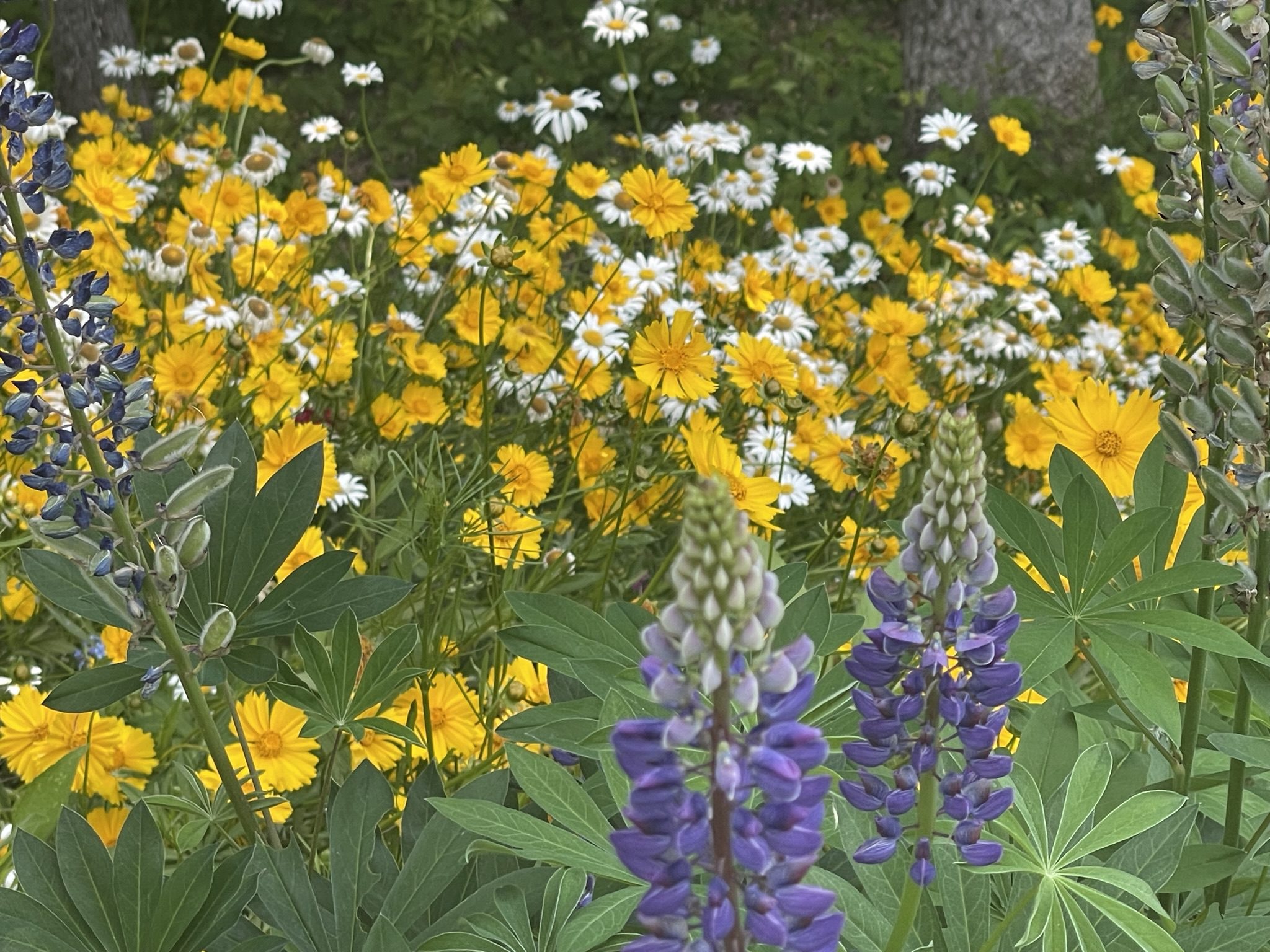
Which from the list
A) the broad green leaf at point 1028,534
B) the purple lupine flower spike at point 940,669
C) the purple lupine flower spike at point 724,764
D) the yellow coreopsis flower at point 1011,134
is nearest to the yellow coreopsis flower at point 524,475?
the broad green leaf at point 1028,534

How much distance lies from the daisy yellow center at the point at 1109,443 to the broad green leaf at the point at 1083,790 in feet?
3.37

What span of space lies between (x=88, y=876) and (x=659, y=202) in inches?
81.1

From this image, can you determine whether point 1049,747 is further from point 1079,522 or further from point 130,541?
point 130,541

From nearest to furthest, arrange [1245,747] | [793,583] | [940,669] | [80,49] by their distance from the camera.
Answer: [940,669]
[1245,747]
[793,583]
[80,49]

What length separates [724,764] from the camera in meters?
0.72

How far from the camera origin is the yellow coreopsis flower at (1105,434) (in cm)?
212

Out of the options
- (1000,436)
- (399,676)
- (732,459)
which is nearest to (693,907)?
(399,676)

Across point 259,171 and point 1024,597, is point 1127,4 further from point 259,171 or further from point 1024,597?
point 1024,597

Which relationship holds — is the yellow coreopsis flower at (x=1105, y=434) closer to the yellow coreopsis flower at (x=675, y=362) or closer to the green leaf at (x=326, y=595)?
the yellow coreopsis flower at (x=675, y=362)

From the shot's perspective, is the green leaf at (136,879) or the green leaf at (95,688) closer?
the green leaf at (136,879)

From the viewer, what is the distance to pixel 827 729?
52.1 inches

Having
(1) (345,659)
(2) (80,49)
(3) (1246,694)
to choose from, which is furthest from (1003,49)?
(1) (345,659)

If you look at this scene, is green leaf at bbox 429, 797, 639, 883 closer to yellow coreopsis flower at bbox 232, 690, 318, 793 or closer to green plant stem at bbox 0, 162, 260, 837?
green plant stem at bbox 0, 162, 260, 837

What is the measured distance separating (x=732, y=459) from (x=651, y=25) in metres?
5.33
